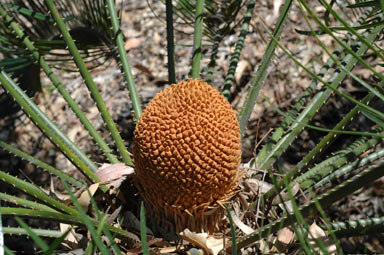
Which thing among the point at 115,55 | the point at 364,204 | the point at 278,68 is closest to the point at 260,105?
the point at 278,68

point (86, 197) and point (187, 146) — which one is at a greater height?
point (187, 146)

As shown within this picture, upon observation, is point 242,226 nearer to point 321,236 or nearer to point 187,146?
point 321,236

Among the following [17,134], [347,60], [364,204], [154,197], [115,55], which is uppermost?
[347,60]

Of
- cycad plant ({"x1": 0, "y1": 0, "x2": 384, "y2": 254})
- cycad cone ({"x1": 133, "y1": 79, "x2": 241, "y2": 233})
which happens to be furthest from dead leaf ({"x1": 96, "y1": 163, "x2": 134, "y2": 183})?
cycad cone ({"x1": 133, "y1": 79, "x2": 241, "y2": 233})

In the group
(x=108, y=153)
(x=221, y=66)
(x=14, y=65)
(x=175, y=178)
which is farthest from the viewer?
(x=221, y=66)

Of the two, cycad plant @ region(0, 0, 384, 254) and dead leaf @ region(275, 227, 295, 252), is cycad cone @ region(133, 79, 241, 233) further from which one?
dead leaf @ region(275, 227, 295, 252)

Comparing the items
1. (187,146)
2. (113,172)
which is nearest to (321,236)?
(187,146)

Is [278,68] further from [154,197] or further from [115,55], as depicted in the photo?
[154,197]
